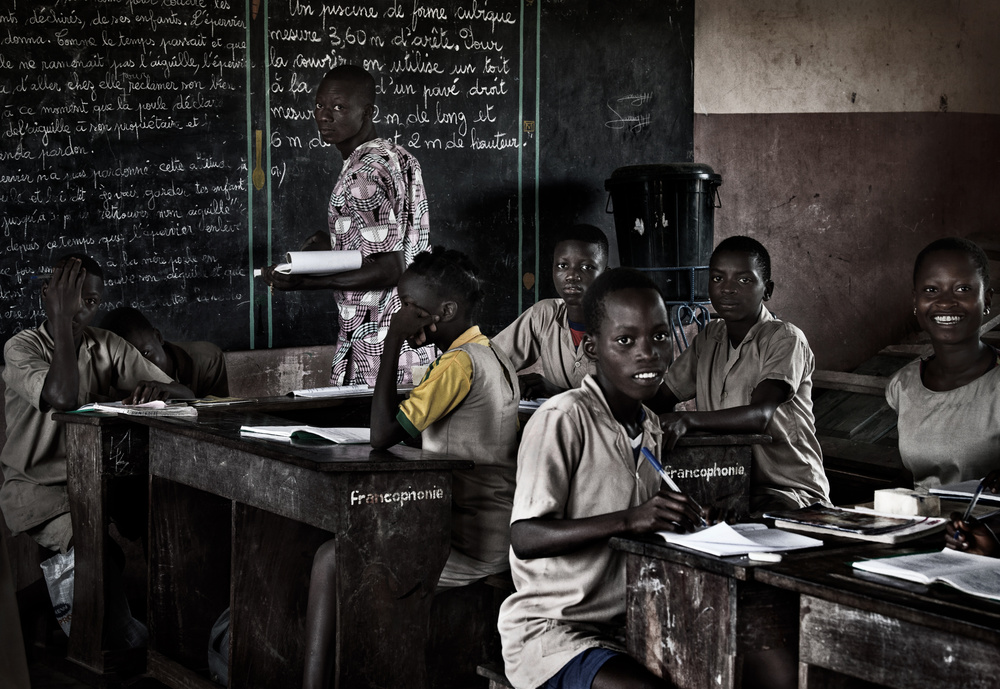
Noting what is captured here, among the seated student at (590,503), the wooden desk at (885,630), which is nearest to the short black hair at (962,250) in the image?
the seated student at (590,503)

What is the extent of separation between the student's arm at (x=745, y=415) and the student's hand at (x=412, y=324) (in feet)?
2.28

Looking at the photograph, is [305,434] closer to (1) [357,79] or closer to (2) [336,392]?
(2) [336,392]

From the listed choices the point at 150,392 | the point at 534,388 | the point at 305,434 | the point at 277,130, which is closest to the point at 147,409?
the point at 150,392

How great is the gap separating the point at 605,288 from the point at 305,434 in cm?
110

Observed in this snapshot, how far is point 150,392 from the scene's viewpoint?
3932 mm

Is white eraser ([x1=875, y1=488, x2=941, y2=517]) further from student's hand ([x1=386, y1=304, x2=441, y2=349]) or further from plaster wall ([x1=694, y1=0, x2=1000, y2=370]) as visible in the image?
plaster wall ([x1=694, y1=0, x2=1000, y2=370])

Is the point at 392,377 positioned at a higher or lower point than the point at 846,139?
lower

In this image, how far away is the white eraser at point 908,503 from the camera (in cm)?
227

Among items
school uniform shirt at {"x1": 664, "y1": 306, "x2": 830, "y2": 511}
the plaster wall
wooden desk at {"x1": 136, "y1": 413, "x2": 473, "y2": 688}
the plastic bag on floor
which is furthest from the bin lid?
the plastic bag on floor

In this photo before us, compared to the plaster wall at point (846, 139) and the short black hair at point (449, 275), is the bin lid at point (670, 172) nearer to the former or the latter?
the plaster wall at point (846, 139)

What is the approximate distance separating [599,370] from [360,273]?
221cm

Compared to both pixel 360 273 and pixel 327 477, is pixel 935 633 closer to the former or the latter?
pixel 327 477

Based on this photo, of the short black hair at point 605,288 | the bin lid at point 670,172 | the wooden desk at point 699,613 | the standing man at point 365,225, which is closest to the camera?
the wooden desk at point 699,613

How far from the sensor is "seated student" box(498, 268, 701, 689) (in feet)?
7.04
